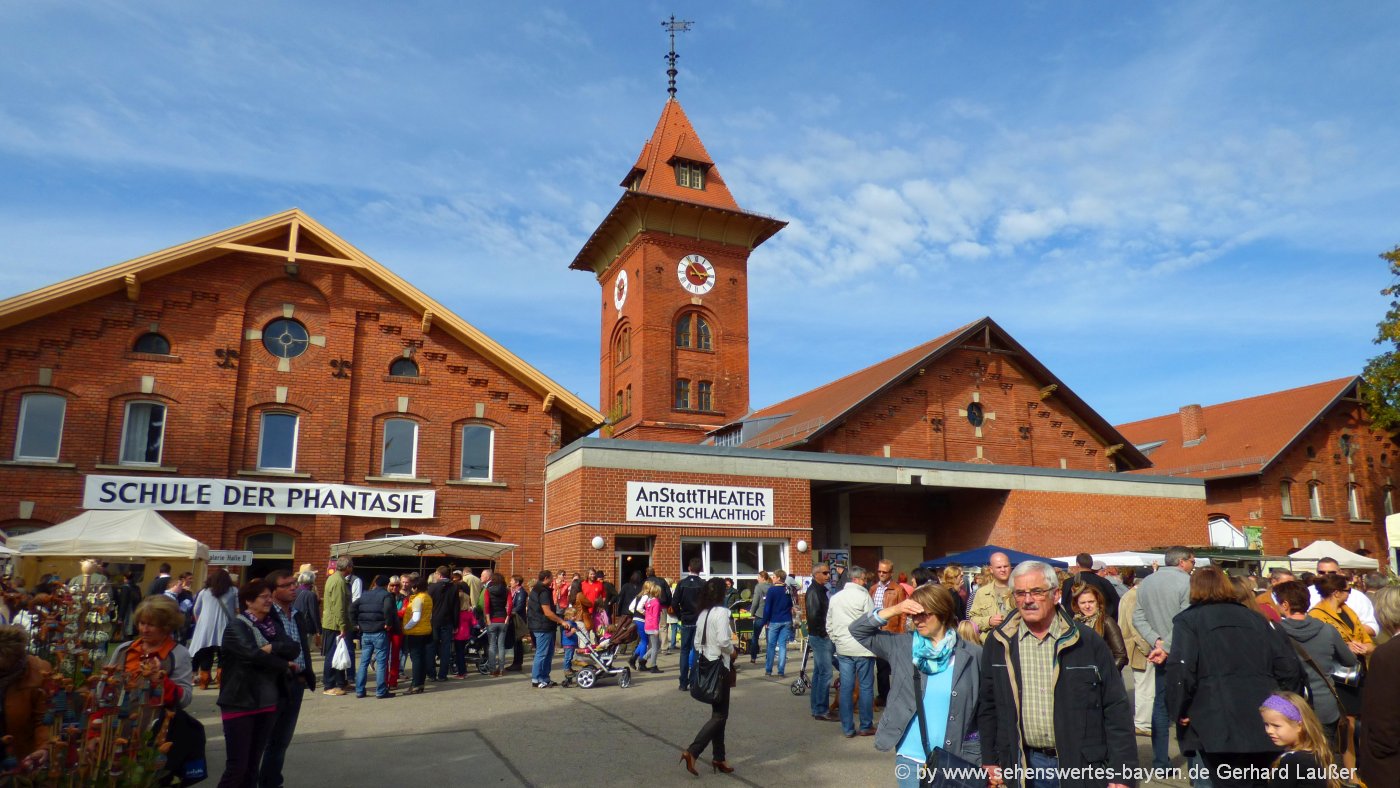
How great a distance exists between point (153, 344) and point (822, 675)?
17460mm

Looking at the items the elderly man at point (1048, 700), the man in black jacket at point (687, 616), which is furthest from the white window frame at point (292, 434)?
the elderly man at point (1048, 700)

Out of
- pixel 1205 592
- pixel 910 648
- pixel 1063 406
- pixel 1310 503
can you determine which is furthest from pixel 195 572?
pixel 1310 503

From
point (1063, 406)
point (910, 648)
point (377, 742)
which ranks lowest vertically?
point (377, 742)

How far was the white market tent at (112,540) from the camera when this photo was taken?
48.3 ft

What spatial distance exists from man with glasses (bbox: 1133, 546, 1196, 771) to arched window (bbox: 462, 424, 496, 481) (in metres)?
16.8

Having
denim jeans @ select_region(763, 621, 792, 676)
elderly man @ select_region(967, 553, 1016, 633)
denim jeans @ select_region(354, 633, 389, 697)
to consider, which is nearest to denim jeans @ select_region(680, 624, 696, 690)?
denim jeans @ select_region(763, 621, 792, 676)

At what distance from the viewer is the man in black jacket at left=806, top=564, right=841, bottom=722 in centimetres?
1021

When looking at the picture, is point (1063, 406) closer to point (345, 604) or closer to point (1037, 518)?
point (1037, 518)

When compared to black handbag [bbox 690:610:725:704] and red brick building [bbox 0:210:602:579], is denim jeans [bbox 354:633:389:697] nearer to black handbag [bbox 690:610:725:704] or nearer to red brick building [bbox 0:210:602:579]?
black handbag [bbox 690:610:725:704]

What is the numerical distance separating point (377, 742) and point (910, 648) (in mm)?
6230

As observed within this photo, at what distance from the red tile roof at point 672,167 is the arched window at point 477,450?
759 inches

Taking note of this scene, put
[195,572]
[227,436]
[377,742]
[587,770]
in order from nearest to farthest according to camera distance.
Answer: [587,770] < [377,742] < [195,572] < [227,436]

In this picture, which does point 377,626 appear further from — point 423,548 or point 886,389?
point 886,389

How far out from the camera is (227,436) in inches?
804
